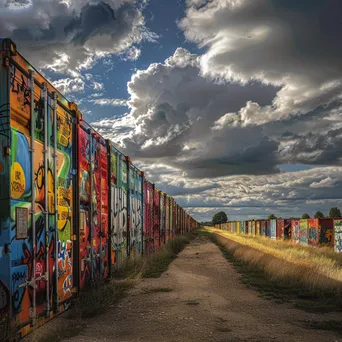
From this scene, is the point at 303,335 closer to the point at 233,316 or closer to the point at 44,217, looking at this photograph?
the point at 233,316

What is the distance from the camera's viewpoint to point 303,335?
6129mm

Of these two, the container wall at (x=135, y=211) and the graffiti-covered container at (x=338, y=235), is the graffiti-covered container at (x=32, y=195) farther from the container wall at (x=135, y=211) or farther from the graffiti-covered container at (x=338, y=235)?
the graffiti-covered container at (x=338, y=235)

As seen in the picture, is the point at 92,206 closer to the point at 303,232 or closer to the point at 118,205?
the point at 118,205

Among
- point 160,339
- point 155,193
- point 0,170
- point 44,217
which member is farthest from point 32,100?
point 155,193

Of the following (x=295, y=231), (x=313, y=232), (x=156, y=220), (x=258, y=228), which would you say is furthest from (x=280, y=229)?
(x=156, y=220)

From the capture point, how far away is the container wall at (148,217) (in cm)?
1852

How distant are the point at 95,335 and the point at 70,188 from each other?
2.79m

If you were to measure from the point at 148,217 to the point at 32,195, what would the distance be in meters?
13.7

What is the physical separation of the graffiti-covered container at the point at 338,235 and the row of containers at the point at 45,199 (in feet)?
60.6

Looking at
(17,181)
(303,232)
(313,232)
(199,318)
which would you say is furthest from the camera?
(303,232)

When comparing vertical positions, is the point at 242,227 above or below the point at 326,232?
below

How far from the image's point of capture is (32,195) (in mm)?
5836

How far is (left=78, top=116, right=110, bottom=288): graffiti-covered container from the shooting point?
852 cm

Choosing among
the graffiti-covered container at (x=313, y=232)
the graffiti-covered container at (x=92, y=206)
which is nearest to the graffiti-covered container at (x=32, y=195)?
the graffiti-covered container at (x=92, y=206)
